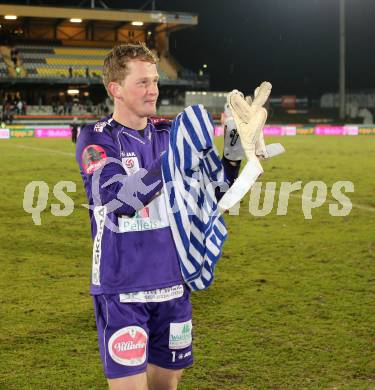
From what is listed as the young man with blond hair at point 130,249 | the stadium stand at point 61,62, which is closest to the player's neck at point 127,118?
the young man with blond hair at point 130,249

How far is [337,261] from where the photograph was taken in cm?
732

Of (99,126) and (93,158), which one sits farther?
(99,126)

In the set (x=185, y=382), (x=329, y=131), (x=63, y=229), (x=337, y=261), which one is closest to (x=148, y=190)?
(x=185, y=382)

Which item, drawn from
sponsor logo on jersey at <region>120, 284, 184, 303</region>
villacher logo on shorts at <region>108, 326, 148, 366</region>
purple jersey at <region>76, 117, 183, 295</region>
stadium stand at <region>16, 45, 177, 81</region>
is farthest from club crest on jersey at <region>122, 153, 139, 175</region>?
stadium stand at <region>16, 45, 177, 81</region>

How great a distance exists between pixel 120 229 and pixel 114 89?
1.90 feet

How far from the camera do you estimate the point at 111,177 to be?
2668mm

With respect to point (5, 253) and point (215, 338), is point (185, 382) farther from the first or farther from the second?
point (5, 253)

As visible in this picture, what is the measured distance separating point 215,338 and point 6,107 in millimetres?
36772

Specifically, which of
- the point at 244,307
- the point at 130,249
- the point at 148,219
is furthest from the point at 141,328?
the point at 244,307

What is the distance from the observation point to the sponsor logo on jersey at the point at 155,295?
2.70 m

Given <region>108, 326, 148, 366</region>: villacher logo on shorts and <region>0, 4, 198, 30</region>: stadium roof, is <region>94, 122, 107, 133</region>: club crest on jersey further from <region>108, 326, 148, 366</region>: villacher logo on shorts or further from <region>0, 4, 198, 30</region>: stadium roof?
<region>0, 4, 198, 30</region>: stadium roof

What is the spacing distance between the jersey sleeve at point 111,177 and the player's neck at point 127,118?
11 centimetres

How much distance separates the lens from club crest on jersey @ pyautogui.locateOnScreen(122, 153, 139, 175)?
110 inches

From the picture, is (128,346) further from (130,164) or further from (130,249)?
(130,164)
